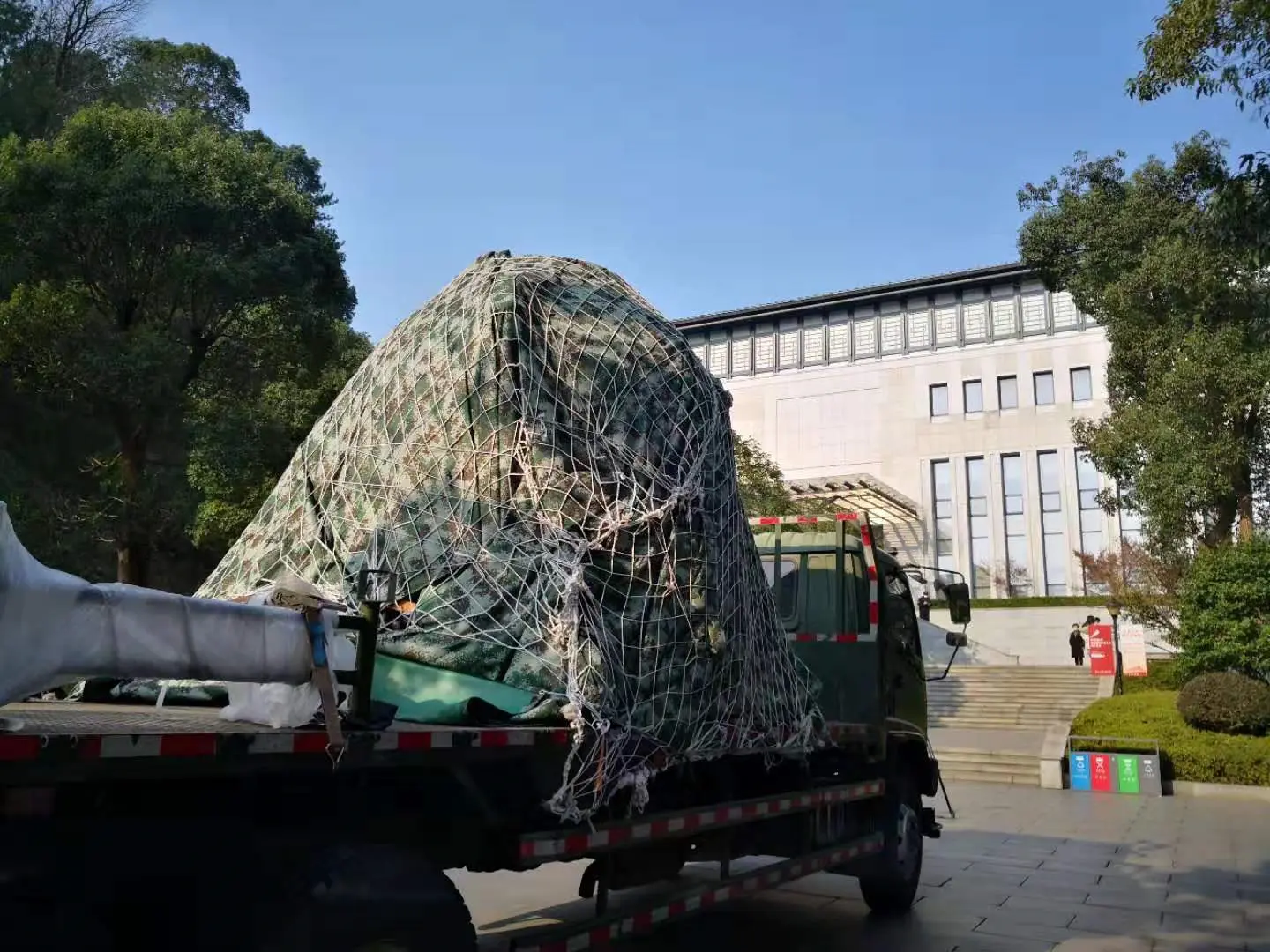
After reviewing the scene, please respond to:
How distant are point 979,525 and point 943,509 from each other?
1.75 metres

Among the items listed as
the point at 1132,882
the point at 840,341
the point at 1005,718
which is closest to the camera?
the point at 1132,882

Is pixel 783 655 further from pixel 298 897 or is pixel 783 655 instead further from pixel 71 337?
pixel 71 337

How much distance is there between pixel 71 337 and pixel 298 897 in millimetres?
14901

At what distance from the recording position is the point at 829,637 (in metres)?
7.50

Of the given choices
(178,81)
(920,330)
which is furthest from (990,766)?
(920,330)

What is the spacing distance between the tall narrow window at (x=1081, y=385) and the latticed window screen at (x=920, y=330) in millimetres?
6556

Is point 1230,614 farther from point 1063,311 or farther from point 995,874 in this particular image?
point 1063,311

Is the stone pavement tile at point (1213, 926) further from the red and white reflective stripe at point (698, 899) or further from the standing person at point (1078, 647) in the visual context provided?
the standing person at point (1078, 647)

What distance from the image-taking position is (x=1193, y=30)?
9.40 metres

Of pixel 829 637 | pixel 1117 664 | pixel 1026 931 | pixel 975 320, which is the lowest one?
pixel 1026 931

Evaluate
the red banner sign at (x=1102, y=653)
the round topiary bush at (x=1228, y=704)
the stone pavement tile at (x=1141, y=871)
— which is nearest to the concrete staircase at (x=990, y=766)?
the round topiary bush at (x=1228, y=704)

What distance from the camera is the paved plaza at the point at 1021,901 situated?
712cm

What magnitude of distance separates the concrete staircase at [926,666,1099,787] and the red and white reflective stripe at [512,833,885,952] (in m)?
12.5

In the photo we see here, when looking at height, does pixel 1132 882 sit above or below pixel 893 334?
below
